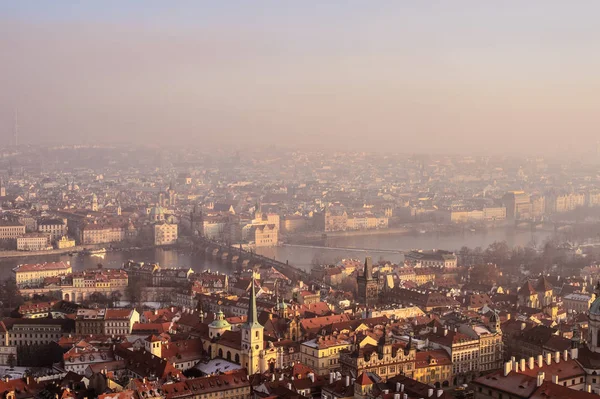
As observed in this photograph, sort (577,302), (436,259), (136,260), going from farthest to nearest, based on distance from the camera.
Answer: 1. (136,260)
2. (436,259)
3. (577,302)

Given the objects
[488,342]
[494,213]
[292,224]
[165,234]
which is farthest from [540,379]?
[494,213]

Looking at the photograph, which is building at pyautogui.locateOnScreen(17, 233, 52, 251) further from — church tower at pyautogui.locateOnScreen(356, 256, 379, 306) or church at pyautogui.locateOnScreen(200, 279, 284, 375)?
church at pyautogui.locateOnScreen(200, 279, 284, 375)

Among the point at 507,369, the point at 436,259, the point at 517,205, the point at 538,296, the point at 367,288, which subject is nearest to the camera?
the point at 507,369

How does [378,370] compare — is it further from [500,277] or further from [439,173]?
[439,173]

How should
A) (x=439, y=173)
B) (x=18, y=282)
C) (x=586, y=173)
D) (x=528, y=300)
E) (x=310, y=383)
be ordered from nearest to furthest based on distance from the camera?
1. (x=310, y=383)
2. (x=528, y=300)
3. (x=18, y=282)
4. (x=586, y=173)
5. (x=439, y=173)

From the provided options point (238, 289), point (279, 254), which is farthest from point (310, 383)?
point (279, 254)

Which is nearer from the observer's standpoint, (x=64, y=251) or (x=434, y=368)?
(x=434, y=368)

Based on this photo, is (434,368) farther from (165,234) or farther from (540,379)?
(165,234)
